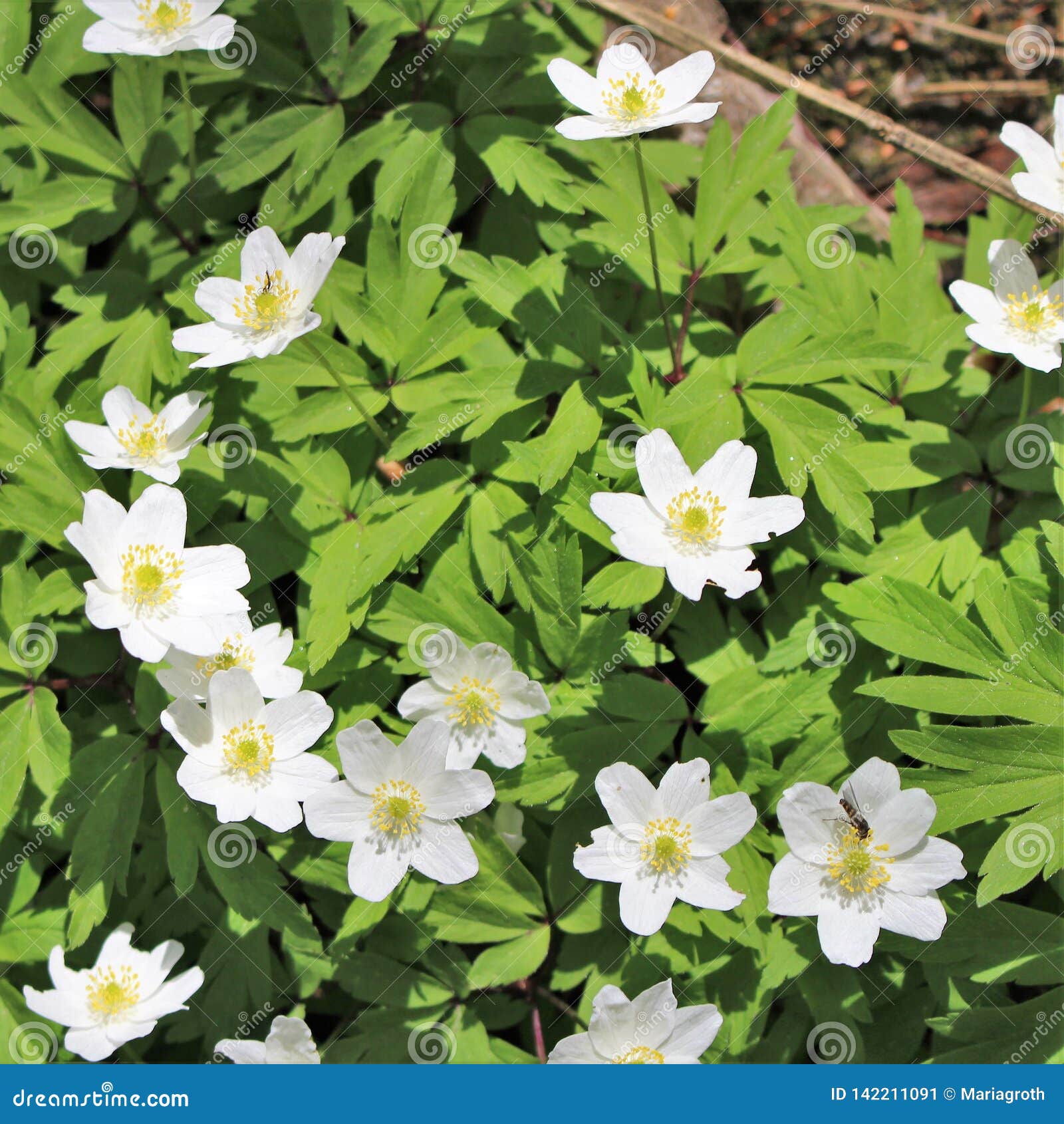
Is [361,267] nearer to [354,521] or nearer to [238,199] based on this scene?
[238,199]

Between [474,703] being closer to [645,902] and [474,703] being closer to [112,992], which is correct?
[645,902]

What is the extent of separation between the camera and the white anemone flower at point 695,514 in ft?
10.4

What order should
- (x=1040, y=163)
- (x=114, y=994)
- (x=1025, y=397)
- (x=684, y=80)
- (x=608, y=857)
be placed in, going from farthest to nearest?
1. (x=1025, y=397)
2. (x=1040, y=163)
3. (x=684, y=80)
4. (x=114, y=994)
5. (x=608, y=857)

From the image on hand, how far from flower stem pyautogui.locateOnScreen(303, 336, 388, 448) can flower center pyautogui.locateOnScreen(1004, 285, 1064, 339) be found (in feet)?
7.82

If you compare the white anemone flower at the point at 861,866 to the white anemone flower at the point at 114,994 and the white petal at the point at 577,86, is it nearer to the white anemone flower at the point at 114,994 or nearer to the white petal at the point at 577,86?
the white anemone flower at the point at 114,994

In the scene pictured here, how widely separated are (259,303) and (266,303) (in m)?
0.03

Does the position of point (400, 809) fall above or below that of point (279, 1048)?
above

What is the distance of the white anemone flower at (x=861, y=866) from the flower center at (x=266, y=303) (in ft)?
7.68

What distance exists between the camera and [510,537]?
3.62 m

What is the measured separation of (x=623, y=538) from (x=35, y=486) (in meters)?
2.22

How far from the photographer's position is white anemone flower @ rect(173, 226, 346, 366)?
3.36 meters

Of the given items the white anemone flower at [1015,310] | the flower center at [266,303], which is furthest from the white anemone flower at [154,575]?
the white anemone flower at [1015,310]

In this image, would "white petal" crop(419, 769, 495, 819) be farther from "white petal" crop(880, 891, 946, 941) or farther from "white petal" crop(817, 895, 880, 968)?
"white petal" crop(880, 891, 946, 941)

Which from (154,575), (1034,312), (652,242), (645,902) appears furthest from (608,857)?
(1034,312)
